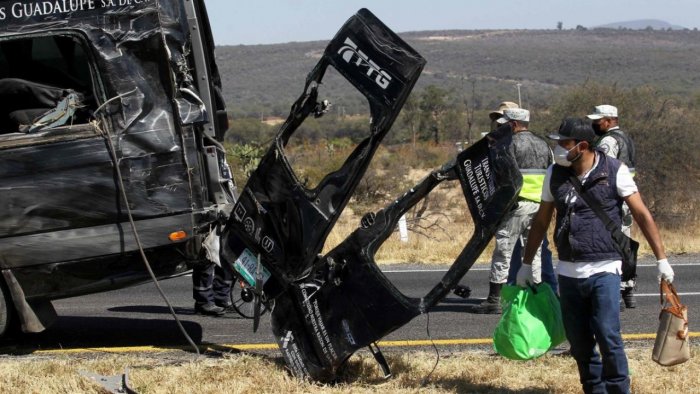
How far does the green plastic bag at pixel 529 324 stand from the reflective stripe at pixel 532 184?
241cm

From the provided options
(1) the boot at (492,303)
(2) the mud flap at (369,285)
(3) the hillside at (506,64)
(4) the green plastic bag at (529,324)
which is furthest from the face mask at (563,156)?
(3) the hillside at (506,64)

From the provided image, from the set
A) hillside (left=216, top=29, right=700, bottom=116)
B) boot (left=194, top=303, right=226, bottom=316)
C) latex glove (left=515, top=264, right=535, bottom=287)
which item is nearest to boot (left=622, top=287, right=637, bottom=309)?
latex glove (left=515, top=264, right=535, bottom=287)

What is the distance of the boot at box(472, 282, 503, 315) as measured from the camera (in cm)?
883

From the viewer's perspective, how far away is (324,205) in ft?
20.2


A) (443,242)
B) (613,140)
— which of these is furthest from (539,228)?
(443,242)

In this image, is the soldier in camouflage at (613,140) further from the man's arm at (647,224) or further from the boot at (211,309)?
the boot at (211,309)

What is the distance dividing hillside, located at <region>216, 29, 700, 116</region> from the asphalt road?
47.1 m

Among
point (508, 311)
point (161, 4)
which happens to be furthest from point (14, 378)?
Answer: point (508, 311)

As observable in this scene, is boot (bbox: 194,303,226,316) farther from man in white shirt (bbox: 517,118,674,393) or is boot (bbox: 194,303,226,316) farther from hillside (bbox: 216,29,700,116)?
hillside (bbox: 216,29,700,116)

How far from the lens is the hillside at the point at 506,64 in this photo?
231ft

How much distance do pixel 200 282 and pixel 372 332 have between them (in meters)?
3.37

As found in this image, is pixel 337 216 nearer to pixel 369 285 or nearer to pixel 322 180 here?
pixel 322 180

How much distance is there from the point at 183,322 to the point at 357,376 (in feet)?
9.30

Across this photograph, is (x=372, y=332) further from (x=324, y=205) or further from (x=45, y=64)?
(x=45, y=64)
